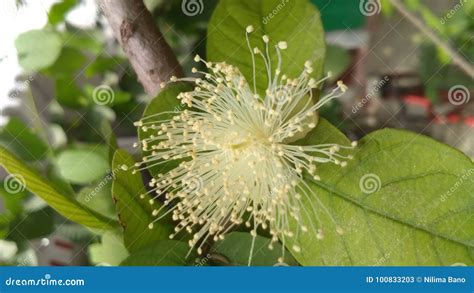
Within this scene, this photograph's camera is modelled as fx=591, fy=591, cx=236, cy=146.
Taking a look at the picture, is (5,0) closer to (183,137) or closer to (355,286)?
(183,137)

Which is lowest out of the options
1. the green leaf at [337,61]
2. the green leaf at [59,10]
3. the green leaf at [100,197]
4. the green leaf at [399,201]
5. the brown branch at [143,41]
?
the green leaf at [100,197]

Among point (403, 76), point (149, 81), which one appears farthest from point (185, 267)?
point (403, 76)

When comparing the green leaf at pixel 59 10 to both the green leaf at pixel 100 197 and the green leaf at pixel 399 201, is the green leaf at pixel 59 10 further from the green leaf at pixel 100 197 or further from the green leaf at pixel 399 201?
the green leaf at pixel 399 201

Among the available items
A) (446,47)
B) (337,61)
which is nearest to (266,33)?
(337,61)

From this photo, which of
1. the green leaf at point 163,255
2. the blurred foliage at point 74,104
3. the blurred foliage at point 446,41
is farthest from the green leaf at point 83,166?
the blurred foliage at point 446,41

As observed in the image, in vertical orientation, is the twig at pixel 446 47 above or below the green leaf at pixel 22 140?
above
